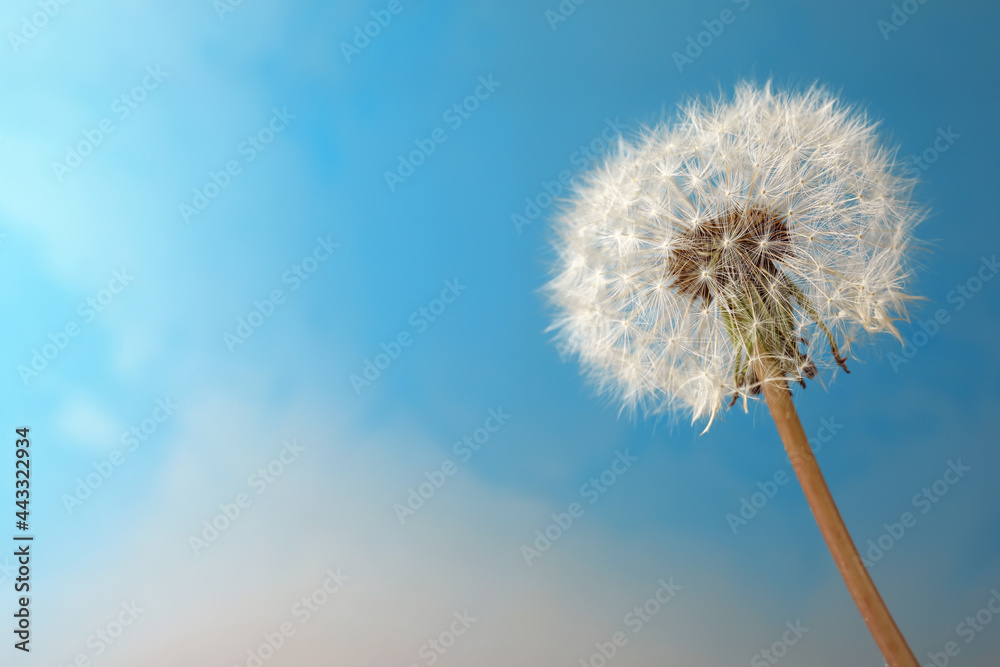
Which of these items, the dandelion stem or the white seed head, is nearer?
the dandelion stem

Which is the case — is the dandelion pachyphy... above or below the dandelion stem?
above

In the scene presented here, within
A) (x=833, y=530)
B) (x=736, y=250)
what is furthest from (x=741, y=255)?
(x=833, y=530)

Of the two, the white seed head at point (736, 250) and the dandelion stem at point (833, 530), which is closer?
the dandelion stem at point (833, 530)

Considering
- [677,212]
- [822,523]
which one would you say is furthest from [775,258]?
[822,523]

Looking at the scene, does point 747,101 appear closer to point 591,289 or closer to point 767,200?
point 767,200

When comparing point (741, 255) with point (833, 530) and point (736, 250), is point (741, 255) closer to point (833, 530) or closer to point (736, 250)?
point (736, 250)
